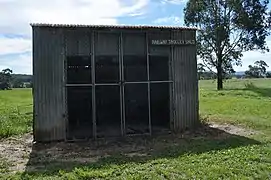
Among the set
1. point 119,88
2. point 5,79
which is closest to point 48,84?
point 119,88

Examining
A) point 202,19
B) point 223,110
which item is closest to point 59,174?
point 223,110

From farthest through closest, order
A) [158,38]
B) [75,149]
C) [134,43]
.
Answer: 1. [158,38]
2. [134,43]
3. [75,149]

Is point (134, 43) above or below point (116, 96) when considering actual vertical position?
above

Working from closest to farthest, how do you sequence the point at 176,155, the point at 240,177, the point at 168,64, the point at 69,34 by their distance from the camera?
the point at 240,177 → the point at 176,155 → the point at 69,34 → the point at 168,64

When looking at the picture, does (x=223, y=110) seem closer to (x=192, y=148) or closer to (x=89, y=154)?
(x=192, y=148)

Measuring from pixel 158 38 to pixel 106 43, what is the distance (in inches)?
64.8

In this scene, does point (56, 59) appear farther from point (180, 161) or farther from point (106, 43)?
point (180, 161)

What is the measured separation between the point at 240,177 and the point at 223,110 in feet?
36.8

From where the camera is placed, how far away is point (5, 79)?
55.4 m

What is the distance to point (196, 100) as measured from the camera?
41.5 ft

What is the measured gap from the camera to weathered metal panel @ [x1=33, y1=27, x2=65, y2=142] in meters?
11.0

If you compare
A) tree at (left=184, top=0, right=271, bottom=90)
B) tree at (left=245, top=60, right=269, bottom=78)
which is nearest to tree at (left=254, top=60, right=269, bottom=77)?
tree at (left=245, top=60, right=269, bottom=78)

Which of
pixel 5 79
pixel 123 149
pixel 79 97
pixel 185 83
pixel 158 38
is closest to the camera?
pixel 123 149

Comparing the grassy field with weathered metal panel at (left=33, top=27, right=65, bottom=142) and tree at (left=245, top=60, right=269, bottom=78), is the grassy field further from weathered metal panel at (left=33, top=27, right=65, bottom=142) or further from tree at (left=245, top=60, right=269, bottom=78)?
tree at (left=245, top=60, right=269, bottom=78)
